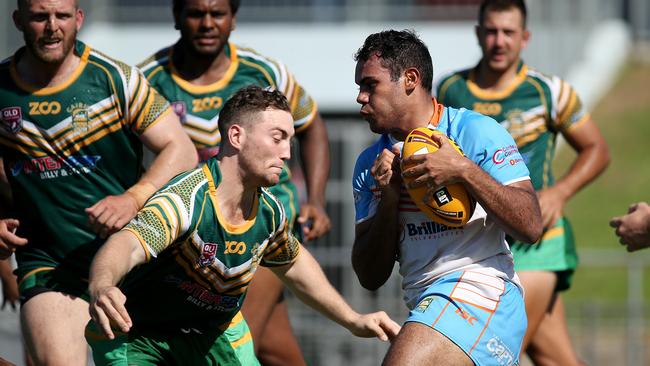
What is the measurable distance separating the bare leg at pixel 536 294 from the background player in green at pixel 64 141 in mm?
2361

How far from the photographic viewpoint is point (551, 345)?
Result: 25.3 feet

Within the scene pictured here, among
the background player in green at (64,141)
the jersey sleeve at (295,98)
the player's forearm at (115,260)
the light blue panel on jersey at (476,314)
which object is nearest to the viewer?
the player's forearm at (115,260)

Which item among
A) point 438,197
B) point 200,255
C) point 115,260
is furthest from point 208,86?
point 115,260

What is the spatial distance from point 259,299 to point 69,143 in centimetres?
156

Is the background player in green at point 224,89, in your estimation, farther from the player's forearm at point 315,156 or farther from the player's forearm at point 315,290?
the player's forearm at point 315,290

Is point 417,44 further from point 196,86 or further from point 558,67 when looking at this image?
point 558,67

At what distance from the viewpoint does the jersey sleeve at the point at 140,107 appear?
627cm

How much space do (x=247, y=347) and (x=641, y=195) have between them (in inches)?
567

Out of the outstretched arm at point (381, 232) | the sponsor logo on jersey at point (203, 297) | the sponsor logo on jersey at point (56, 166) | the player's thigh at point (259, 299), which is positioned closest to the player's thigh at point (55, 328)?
the sponsor logo on jersey at point (56, 166)

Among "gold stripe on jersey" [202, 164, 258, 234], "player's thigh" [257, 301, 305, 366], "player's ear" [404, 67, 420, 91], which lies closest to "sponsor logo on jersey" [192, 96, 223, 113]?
"player's thigh" [257, 301, 305, 366]

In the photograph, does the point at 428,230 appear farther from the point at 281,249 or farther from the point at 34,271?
the point at 34,271

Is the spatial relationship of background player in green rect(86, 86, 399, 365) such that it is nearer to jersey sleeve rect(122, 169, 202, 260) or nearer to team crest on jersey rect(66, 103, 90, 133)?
jersey sleeve rect(122, 169, 202, 260)

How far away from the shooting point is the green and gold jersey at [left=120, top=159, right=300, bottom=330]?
5.30 metres

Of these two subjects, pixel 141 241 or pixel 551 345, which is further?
pixel 551 345
